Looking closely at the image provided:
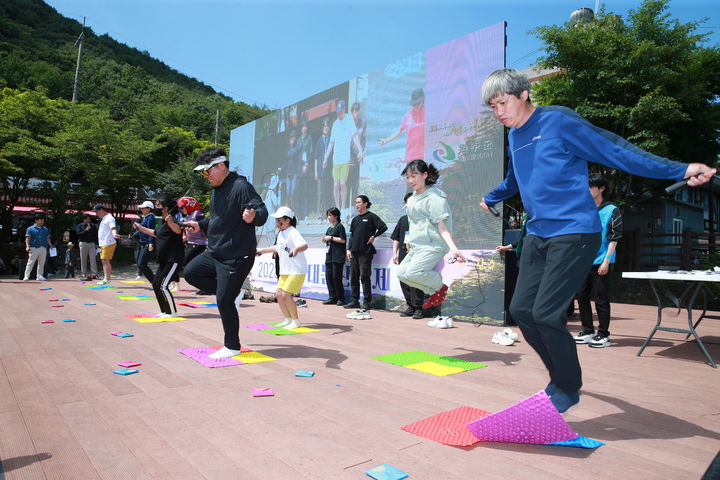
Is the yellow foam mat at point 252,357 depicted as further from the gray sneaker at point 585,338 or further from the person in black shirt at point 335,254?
the person in black shirt at point 335,254

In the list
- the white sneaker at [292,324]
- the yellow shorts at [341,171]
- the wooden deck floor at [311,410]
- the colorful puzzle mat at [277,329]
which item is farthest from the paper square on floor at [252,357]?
the yellow shorts at [341,171]

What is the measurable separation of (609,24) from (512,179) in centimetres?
1599

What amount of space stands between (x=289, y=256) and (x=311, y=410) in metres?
3.30

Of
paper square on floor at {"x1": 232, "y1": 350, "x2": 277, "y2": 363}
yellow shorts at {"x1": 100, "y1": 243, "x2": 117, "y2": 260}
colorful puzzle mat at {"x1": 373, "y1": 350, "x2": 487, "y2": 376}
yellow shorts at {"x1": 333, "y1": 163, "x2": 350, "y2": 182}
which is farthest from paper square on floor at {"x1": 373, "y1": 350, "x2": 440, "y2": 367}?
yellow shorts at {"x1": 100, "y1": 243, "x2": 117, "y2": 260}

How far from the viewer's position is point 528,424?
2271 mm

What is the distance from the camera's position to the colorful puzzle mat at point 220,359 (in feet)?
13.1

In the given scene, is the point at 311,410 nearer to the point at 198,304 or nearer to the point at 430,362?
the point at 430,362

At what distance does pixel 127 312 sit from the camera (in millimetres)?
7203

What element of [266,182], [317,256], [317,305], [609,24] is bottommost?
[317,305]

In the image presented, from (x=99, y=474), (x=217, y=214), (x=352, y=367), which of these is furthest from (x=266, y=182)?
(x=99, y=474)

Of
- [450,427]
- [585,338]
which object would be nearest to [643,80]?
[585,338]

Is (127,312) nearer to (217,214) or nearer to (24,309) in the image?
(24,309)

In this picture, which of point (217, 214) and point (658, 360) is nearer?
point (217, 214)

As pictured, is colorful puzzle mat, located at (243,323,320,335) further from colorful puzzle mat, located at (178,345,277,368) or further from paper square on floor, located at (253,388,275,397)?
paper square on floor, located at (253,388,275,397)
